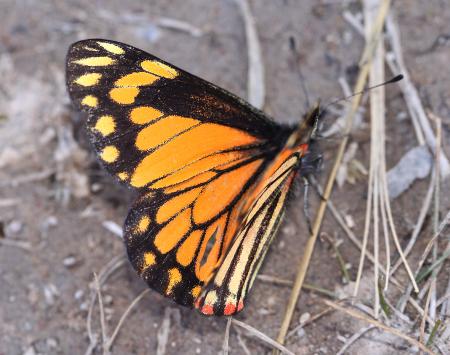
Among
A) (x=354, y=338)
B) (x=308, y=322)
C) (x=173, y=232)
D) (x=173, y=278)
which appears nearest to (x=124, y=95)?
(x=173, y=232)

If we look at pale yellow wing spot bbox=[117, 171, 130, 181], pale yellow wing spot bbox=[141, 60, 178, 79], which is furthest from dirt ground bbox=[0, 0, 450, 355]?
pale yellow wing spot bbox=[141, 60, 178, 79]

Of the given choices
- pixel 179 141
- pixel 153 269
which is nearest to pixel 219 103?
pixel 179 141

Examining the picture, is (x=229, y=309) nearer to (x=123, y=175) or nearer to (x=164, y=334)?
(x=164, y=334)

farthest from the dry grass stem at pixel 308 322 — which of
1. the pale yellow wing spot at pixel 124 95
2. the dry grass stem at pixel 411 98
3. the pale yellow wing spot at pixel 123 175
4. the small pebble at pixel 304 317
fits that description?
the pale yellow wing spot at pixel 124 95

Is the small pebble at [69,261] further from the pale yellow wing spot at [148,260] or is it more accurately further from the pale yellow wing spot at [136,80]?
the pale yellow wing spot at [136,80]

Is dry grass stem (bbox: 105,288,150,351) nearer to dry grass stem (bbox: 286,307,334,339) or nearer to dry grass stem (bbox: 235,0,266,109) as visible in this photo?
dry grass stem (bbox: 286,307,334,339)
